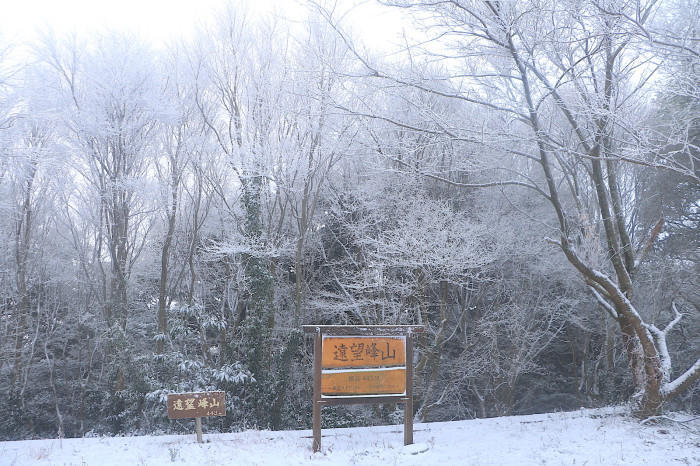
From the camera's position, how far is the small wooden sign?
257 inches

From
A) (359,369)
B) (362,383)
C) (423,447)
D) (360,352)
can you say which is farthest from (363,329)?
(423,447)

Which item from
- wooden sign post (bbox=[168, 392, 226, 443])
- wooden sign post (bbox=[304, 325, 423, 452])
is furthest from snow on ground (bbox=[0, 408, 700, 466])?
wooden sign post (bbox=[304, 325, 423, 452])

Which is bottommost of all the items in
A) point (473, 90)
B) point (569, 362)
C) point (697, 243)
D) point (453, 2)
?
point (569, 362)

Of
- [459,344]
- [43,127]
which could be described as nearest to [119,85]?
[43,127]


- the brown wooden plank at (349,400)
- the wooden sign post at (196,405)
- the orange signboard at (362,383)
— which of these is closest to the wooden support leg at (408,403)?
the orange signboard at (362,383)

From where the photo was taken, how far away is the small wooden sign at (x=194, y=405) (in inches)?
257

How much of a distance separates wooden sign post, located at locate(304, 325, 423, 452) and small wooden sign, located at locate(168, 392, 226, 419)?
4.74 ft

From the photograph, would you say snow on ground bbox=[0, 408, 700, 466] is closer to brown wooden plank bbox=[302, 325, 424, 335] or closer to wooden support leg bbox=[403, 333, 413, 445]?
wooden support leg bbox=[403, 333, 413, 445]

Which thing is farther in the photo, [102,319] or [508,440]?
[102,319]

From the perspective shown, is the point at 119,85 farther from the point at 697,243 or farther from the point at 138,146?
the point at 697,243

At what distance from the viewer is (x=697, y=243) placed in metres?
12.6

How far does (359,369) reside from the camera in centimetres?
632

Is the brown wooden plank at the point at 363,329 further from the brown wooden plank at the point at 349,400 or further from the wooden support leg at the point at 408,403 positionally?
the brown wooden plank at the point at 349,400

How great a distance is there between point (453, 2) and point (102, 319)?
15.2 metres
